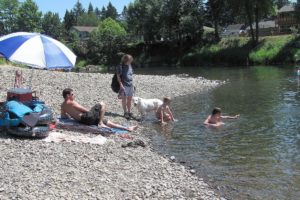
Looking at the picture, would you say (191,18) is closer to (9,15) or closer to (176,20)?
(176,20)

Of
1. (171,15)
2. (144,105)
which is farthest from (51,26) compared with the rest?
(144,105)

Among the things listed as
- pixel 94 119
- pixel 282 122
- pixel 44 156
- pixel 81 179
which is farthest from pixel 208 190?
pixel 282 122

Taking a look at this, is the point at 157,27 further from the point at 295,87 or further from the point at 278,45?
the point at 295,87

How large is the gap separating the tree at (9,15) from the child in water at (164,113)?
118626 mm

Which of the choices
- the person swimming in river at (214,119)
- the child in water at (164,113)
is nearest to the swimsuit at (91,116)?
the child in water at (164,113)

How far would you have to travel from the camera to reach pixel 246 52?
70125 mm

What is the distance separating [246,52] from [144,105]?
177 feet

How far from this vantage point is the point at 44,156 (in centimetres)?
1134

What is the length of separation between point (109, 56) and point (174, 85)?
197ft

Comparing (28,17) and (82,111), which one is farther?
(28,17)

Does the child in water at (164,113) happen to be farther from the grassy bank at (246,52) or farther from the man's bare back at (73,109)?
the grassy bank at (246,52)

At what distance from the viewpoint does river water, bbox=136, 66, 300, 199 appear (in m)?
11.1

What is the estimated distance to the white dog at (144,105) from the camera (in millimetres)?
18375

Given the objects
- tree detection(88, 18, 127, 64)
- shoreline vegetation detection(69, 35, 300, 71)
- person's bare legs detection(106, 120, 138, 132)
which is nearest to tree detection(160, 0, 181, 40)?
shoreline vegetation detection(69, 35, 300, 71)
